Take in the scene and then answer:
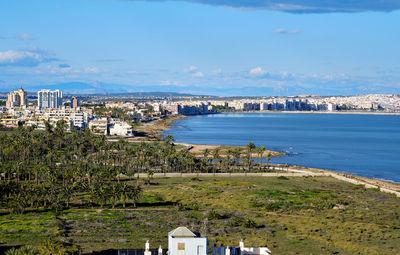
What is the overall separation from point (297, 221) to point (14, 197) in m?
27.9

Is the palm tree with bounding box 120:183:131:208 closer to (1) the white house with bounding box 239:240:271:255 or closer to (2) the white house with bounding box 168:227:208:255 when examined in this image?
(1) the white house with bounding box 239:240:271:255

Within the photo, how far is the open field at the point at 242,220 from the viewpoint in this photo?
3984cm

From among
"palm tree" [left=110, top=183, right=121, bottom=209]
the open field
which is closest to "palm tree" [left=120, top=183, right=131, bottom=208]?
"palm tree" [left=110, top=183, right=121, bottom=209]

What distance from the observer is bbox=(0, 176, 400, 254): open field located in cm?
3984

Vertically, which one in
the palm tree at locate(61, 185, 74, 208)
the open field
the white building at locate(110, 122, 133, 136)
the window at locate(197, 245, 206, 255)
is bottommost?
the open field

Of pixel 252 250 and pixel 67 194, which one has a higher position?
pixel 252 250

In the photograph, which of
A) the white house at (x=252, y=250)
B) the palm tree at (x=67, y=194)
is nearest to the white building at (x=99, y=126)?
the palm tree at (x=67, y=194)

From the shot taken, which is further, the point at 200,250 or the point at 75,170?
the point at 75,170

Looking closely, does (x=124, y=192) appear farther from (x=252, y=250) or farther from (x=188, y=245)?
(x=188, y=245)

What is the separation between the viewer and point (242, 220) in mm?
47281

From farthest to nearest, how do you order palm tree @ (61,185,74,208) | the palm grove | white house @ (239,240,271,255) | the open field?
palm tree @ (61,185,74,208)
the palm grove
the open field
white house @ (239,240,271,255)

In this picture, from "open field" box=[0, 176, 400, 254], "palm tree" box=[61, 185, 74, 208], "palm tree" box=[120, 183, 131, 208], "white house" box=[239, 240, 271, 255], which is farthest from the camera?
"palm tree" box=[120, 183, 131, 208]

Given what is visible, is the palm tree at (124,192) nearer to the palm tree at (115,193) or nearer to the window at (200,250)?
the palm tree at (115,193)

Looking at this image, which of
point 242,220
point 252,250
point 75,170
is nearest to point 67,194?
point 75,170
